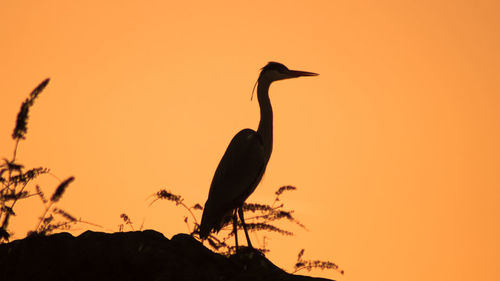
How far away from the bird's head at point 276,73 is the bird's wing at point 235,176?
1476mm

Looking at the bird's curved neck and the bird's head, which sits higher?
the bird's head

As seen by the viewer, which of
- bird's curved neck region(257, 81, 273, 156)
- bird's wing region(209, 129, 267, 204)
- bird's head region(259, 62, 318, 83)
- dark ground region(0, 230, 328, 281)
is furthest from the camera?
bird's head region(259, 62, 318, 83)

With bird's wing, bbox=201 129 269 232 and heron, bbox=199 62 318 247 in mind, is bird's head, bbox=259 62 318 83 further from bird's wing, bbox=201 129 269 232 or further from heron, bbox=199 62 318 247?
bird's wing, bbox=201 129 269 232

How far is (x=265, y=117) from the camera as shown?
9805 millimetres

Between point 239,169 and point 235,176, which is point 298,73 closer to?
point 239,169

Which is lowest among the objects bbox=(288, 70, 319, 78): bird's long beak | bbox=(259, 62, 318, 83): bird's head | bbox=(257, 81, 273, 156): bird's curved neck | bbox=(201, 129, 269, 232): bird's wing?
bbox=(201, 129, 269, 232): bird's wing

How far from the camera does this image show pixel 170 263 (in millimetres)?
4285

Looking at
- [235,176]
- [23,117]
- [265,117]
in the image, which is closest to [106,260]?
[23,117]

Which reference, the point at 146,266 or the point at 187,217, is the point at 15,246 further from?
the point at 187,217

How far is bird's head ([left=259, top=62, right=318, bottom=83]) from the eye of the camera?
1037 centimetres

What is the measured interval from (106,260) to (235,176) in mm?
4650

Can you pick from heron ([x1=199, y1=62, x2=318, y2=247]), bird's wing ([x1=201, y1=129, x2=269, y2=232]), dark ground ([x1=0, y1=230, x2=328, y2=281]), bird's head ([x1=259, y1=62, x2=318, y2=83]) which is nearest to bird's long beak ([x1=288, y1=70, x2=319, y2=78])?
bird's head ([x1=259, y1=62, x2=318, y2=83])

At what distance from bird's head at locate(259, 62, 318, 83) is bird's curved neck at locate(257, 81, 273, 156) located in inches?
7.1

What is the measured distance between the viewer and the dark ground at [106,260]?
4125 millimetres
